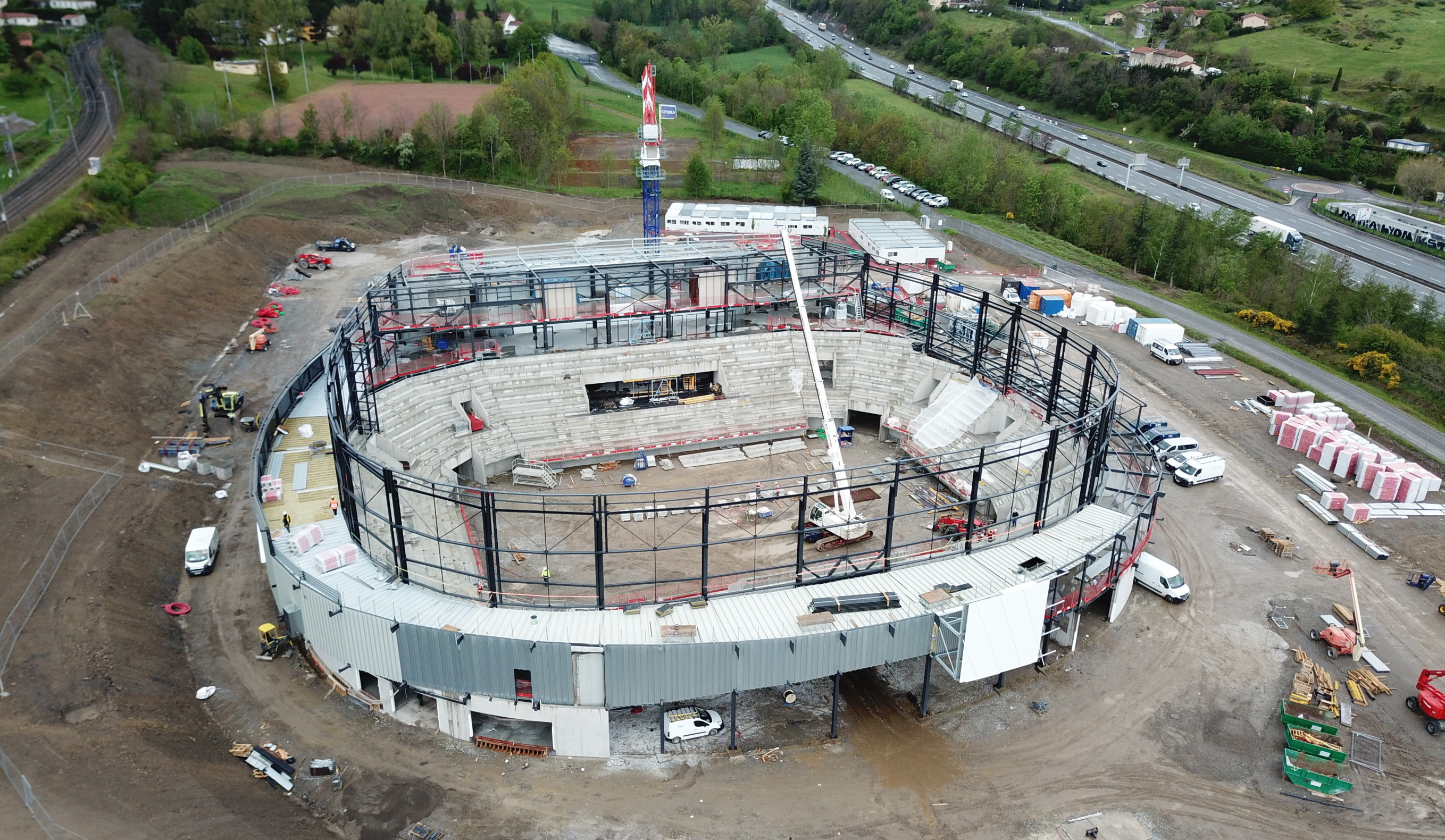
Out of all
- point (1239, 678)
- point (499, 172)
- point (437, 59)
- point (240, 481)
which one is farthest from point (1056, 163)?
point (240, 481)

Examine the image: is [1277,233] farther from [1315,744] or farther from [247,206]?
[247,206]

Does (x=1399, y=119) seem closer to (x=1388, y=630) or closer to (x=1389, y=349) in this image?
(x=1389, y=349)

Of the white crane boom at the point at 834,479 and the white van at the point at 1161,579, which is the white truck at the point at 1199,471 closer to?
the white van at the point at 1161,579

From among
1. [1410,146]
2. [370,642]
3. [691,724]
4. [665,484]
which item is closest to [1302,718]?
[691,724]

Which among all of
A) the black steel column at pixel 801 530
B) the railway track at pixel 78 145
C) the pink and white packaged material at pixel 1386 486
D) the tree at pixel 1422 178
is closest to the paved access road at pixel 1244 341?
the pink and white packaged material at pixel 1386 486

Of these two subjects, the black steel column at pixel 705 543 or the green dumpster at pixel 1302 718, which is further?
the green dumpster at pixel 1302 718

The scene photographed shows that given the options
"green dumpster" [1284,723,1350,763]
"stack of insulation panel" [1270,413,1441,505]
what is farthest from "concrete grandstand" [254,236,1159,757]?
"stack of insulation panel" [1270,413,1441,505]
